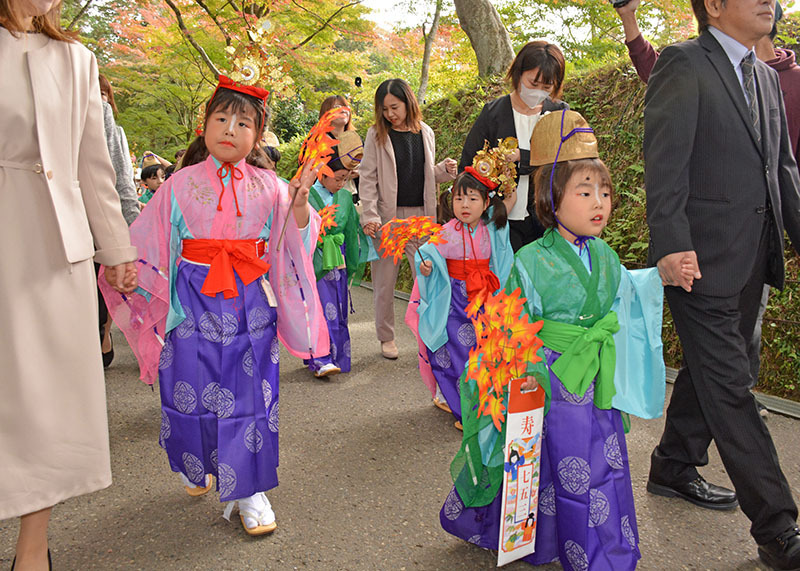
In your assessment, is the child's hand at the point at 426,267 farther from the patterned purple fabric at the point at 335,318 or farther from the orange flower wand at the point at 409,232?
the patterned purple fabric at the point at 335,318

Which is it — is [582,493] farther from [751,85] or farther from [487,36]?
[487,36]

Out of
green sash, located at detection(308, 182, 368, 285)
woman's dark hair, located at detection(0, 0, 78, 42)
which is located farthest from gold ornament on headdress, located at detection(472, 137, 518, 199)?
woman's dark hair, located at detection(0, 0, 78, 42)

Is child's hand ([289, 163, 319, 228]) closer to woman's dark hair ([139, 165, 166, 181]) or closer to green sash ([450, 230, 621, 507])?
green sash ([450, 230, 621, 507])

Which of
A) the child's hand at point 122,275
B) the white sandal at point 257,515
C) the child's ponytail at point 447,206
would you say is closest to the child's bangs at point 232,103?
the child's hand at point 122,275

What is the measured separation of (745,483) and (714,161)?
118cm

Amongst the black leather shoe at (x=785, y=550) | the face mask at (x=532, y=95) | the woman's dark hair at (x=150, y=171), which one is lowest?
the black leather shoe at (x=785, y=550)

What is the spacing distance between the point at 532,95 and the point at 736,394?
210 centimetres

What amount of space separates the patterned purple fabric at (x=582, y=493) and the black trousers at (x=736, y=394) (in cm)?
38

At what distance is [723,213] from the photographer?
243 cm

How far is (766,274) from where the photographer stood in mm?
2609

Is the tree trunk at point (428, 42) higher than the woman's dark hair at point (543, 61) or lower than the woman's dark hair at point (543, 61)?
higher

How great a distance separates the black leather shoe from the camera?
229 cm

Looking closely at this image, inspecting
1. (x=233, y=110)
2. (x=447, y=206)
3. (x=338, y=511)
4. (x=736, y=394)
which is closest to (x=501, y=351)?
(x=736, y=394)

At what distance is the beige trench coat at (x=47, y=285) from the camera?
200 cm
